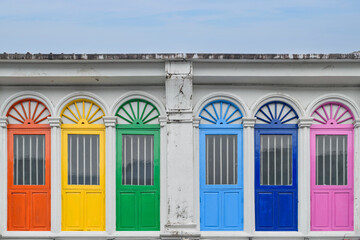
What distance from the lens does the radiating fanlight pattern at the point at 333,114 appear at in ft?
25.3

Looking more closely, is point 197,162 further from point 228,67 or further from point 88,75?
point 88,75

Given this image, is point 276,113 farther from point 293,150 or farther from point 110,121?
point 110,121

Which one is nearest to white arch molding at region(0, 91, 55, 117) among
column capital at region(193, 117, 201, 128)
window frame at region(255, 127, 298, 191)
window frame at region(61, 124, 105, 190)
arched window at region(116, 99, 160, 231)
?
window frame at region(61, 124, 105, 190)

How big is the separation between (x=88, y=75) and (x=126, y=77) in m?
0.72

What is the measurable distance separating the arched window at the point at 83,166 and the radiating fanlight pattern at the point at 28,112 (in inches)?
15.9

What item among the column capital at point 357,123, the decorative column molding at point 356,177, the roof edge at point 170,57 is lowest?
the decorative column molding at point 356,177

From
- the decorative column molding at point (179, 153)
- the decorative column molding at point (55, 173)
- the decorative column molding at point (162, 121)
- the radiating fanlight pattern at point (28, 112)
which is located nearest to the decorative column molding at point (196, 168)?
the decorative column molding at point (179, 153)

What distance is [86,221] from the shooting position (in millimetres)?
7543

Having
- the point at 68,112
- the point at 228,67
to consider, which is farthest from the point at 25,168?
the point at 228,67

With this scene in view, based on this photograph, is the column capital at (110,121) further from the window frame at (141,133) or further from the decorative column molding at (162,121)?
the decorative column molding at (162,121)

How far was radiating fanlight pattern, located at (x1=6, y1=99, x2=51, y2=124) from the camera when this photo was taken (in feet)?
25.2

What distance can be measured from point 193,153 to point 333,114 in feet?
9.77

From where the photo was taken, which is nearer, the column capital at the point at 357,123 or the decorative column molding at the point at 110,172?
the decorative column molding at the point at 110,172

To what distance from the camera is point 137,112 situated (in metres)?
7.67
